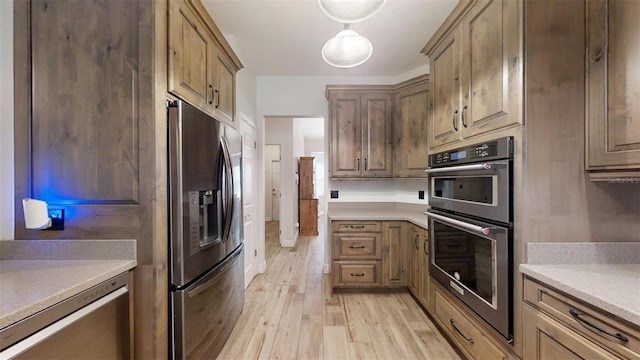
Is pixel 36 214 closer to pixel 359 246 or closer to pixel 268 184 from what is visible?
pixel 359 246

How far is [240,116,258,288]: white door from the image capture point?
3.03m

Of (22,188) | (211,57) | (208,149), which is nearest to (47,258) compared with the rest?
(22,188)

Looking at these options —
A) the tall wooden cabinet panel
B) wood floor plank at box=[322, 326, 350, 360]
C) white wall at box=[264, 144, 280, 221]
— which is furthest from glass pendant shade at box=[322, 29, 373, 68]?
white wall at box=[264, 144, 280, 221]

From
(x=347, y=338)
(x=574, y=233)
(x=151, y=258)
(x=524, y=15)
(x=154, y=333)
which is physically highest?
(x=524, y=15)

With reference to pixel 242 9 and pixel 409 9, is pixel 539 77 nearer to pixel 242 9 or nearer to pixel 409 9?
pixel 409 9

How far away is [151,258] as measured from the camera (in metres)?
1.30

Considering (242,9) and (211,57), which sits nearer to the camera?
(211,57)

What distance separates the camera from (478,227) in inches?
58.9

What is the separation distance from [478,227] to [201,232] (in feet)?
A: 5.43

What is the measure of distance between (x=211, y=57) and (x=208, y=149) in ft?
2.49

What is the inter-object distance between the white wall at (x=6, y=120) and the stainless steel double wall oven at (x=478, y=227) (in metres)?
2.48

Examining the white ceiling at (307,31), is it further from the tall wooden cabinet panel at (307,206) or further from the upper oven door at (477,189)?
the tall wooden cabinet panel at (307,206)

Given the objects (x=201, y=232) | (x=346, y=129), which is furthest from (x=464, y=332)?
(x=346, y=129)

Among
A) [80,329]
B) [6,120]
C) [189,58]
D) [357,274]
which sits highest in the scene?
[189,58]
